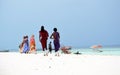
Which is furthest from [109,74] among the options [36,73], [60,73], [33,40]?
[33,40]

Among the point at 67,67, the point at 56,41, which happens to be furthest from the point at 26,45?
the point at 67,67

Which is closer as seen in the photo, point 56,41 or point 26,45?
point 56,41

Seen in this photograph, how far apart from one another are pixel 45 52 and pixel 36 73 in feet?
26.4

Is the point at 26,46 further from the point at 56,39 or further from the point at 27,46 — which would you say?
the point at 56,39

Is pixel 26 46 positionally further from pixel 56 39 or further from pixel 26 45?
pixel 56 39

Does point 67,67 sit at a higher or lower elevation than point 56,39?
lower

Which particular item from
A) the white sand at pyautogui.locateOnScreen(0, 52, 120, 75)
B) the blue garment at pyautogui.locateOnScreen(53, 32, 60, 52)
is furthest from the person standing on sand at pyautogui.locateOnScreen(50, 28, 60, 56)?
the white sand at pyautogui.locateOnScreen(0, 52, 120, 75)

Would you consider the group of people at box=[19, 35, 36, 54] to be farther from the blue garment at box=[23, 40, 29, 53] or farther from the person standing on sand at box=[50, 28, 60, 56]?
the person standing on sand at box=[50, 28, 60, 56]

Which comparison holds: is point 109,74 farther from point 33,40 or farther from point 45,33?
point 33,40

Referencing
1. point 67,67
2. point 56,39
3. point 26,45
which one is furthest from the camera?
point 26,45

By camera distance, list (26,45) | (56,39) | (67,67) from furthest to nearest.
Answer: (26,45)
(56,39)
(67,67)

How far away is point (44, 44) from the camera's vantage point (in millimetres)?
15992

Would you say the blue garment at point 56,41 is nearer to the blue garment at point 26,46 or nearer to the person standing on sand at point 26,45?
the person standing on sand at point 26,45

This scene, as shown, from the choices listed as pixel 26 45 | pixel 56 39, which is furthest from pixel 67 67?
pixel 26 45
